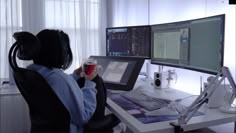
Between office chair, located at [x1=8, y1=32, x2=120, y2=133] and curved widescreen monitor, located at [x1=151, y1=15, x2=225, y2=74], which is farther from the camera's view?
curved widescreen monitor, located at [x1=151, y1=15, x2=225, y2=74]

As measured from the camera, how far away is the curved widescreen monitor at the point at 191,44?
131 cm

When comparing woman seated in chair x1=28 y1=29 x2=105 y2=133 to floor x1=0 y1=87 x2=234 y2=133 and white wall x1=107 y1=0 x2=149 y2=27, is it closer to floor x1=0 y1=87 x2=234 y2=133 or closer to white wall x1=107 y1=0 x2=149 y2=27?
floor x1=0 y1=87 x2=234 y2=133

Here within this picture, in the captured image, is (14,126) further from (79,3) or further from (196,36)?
(196,36)

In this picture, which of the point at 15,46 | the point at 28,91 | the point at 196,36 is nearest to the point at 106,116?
the point at 28,91

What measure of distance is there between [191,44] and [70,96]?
0.89 metres

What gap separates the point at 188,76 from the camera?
2332mm

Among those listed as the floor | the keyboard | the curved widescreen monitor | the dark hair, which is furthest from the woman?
the floor

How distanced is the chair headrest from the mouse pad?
580 millimetres

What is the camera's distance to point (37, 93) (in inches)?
42.9

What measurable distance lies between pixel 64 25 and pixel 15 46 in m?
1.45

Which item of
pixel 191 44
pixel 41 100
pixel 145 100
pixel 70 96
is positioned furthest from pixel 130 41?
pixel 41 100

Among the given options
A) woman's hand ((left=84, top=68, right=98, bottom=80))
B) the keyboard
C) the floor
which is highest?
woman's hand ((left=84, top=68, right=98, bottom=80))

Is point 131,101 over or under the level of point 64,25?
under

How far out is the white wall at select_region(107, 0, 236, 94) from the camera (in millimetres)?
2215
